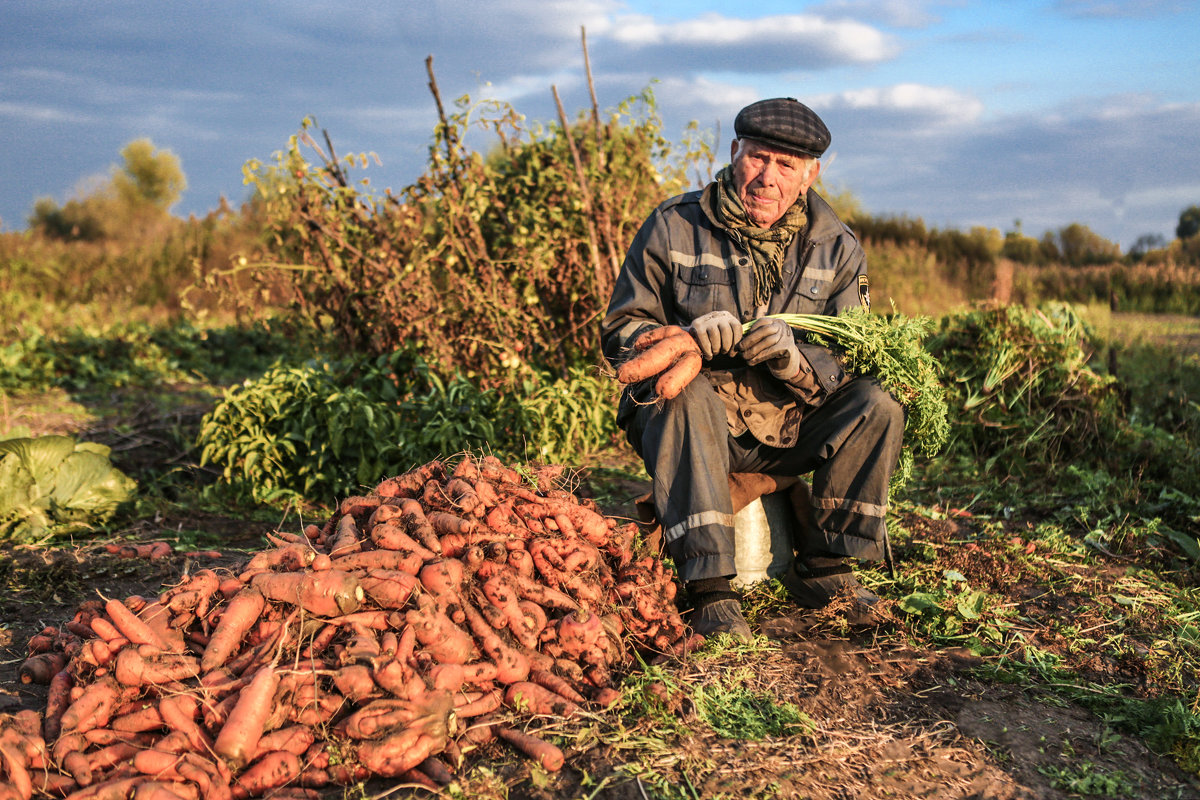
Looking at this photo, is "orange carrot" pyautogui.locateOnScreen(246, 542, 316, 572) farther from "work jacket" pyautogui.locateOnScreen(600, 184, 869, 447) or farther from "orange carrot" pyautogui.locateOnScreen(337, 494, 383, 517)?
"work jacket" pyautogui.locateOnScreen(600, 184, 869, 447)

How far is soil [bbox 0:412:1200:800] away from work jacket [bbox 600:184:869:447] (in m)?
0.79

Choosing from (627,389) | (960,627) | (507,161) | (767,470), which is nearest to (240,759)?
(627,389)

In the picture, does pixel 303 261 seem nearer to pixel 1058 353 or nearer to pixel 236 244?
pixel 1058 353

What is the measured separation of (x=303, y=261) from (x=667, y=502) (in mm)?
3312

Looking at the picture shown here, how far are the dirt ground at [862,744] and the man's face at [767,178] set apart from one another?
5.00 feet

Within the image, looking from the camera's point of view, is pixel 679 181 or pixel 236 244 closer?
pixel 679 181

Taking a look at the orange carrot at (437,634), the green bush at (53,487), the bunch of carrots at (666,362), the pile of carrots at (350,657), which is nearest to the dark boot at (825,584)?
the pile of carrots at (350,657)

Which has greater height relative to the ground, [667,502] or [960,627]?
[667,502]

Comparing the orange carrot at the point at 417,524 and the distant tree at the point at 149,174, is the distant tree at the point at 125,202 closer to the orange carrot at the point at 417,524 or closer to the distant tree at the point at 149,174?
the distant tree at the point at 149,174

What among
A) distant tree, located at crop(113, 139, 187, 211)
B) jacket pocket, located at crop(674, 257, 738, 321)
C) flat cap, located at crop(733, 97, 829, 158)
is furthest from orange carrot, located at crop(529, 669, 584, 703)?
distant tree, located at crop(113, 139, 187, 211)

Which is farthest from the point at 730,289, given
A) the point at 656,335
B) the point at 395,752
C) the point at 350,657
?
the point at 395,752

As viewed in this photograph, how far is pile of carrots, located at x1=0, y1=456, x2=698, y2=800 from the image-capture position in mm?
1886

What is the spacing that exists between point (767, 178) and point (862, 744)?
193cm

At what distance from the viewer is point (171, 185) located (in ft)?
93.2
